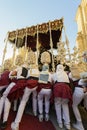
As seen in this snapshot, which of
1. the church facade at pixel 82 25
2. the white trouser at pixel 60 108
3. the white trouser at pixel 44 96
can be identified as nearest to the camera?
the white trouser at pixel 60 108

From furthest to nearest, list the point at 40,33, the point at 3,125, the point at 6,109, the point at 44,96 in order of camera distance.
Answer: the point at 40,33
the point at 44,96
the point at 6,109
the point at 3,125

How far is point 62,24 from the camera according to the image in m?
7.29

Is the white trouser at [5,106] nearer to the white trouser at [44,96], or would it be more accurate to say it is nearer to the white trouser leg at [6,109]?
the white trouser leg at [6,109]

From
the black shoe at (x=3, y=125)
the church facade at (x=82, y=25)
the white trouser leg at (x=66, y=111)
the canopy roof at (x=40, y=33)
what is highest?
the church facade at (x=82, y=25)

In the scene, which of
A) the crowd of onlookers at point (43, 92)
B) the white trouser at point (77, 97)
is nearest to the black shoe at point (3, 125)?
the crowd of onlookers at point (43, 92)

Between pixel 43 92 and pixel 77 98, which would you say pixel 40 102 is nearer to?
pixel 43 92

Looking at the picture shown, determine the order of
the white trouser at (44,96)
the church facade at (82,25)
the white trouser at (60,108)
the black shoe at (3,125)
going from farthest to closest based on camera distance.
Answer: the church facade at (82,25)
the white trouser at (44,96)
the white trouser at (60,108)
the black shoe at (3,125)

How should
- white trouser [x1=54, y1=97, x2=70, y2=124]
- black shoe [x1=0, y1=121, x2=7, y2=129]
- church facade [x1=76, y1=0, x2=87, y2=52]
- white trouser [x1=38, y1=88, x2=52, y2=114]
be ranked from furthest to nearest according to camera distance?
church facade [x1=76, y1=0, x2=87, y2=52] → white trouser [x1=38, y1=88, x2=52, y2=114] → white trouser [x1=54, y1=97, x2=70, y2=124] → black shoe [x1=0, y1=121, x2=7, y2=129]

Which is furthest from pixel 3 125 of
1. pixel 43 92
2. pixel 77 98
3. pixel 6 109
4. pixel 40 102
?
pixel 77 98

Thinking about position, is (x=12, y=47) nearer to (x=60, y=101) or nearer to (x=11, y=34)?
(x=11, y=34)

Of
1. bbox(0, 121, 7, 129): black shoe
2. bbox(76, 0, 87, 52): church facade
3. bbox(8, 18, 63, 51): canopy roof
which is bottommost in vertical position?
bbox(0, 121, 7, 129): black shoe

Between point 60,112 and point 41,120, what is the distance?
0.38m

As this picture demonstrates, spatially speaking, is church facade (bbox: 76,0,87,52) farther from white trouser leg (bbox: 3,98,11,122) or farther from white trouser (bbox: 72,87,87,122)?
white trouser leg (bbox: 3,98,11,122)

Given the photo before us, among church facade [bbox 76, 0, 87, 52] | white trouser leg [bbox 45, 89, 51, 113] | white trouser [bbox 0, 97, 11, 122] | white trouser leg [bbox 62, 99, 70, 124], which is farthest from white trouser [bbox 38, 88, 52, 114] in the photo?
church facade [bbox 76, 0, 87, 52]
